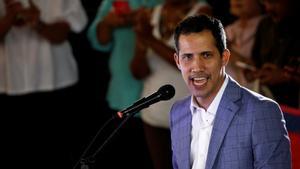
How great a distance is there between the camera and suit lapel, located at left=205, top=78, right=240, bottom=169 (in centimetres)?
223

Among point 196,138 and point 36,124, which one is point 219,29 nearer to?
point 196,138

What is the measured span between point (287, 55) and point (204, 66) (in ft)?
4.45

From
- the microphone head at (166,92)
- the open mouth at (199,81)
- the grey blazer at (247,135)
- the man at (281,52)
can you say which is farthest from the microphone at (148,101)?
the man at (281,52)

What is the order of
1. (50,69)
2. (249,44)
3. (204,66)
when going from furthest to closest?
(50,69), (249,44), (204,66)

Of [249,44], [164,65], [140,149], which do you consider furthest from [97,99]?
[249,44]

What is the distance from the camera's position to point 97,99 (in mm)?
4602

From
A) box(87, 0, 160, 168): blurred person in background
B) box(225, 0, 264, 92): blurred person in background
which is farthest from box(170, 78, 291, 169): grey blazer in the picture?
box(87, 0, 160, 168): blurred person in background

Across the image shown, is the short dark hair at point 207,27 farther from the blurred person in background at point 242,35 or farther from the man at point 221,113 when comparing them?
the blurred person in background at point 242,35

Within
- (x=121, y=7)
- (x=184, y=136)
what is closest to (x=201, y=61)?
(x=184, y=136)

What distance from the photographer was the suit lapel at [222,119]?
223 cm

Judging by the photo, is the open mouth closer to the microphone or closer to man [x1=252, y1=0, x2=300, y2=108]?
the microphone

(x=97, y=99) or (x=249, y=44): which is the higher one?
(x=249, y=44)

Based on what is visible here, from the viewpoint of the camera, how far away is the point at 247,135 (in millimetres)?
2184

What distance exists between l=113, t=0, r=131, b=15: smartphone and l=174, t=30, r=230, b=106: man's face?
1.66 m
